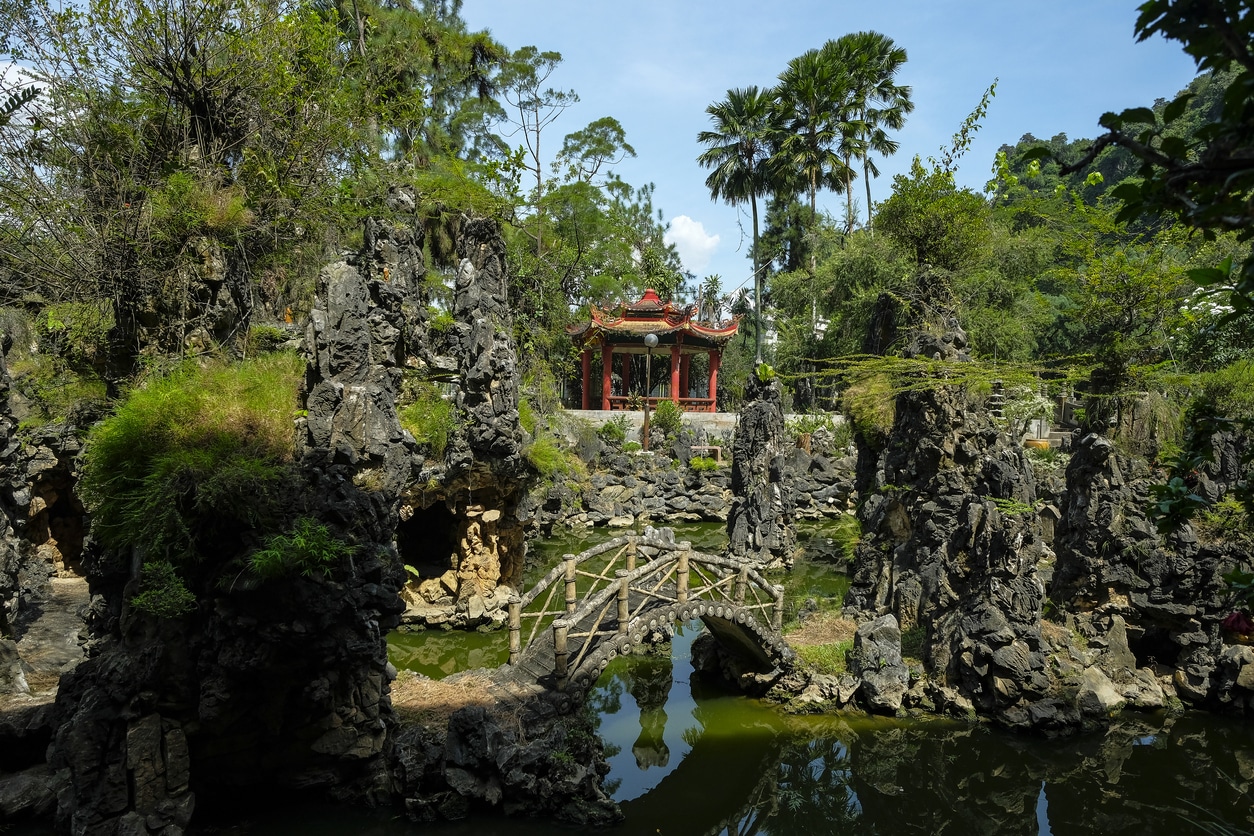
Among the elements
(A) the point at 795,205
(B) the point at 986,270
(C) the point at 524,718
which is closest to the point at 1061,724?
(C) the point at 524,718

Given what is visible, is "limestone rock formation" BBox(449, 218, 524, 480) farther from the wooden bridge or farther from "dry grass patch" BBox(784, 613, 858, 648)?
"dry grass patch" BBox(784, 613, 858, 648)

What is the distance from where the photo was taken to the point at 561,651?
813 centimetres

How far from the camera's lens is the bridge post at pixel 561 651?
318 inches

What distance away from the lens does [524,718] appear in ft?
25.3

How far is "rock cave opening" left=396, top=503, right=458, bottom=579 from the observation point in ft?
46.9

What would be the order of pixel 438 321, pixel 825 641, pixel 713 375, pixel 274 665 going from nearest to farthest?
pixel 274 665
pixel 825 641
pixel 438 321
pixel 713 375

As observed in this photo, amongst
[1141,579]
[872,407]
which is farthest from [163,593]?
[872,407]

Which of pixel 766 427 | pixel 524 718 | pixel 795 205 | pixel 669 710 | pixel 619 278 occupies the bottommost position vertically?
pixel 669 710

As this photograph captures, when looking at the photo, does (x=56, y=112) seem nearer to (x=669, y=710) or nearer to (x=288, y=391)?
(x=288, y=391)

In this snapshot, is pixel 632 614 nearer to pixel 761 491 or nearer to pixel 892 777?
pixel 892 777

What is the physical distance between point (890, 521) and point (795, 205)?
21.2 meters

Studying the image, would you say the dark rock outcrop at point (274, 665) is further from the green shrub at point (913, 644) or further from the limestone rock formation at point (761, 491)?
the limestone rock formation at point (761, 491)

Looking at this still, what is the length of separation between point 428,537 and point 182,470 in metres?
8.56

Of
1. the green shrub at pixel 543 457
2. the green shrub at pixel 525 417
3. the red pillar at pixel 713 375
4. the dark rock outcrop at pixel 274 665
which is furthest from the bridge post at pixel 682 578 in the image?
the red pillar at pixel 713 375
